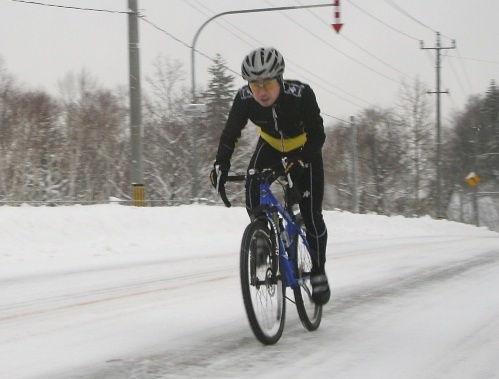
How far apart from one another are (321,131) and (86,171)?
189ft

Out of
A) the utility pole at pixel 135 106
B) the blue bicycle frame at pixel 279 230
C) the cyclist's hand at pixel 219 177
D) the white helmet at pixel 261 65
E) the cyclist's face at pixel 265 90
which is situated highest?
the utility pole at pixel 135 106

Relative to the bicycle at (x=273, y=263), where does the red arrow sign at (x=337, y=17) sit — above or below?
above

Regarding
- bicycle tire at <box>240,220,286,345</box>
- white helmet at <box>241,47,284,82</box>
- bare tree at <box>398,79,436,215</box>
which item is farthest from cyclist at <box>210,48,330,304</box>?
bare tree at <box>398,79,436,215</box>

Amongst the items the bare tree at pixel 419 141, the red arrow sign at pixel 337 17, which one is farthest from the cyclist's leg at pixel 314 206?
the bare tree at pixel 419 141

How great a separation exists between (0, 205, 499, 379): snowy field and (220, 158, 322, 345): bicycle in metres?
0.16

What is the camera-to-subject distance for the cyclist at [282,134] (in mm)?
5062

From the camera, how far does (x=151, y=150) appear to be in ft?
205

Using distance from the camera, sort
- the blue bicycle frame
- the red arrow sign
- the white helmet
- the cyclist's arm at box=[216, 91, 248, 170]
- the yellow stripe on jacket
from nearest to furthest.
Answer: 1. the white helmet
2. the blue bicycle frame
3. the cyclist's arm at box=[216, 91, 248, 170]
4. the yellow stripe on jacket
5. the red arrow sign

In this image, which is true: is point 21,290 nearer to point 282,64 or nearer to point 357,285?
point 357,285

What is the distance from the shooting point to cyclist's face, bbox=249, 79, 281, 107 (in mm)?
5070

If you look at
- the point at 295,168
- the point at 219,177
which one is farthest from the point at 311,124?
the point at 219,177

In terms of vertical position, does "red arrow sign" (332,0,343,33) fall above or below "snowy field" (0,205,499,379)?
above

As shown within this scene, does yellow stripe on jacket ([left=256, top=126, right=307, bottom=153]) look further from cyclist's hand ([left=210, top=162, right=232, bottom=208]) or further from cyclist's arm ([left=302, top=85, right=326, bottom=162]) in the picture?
cyclist's hand ([left=210, top=162, right=232, bottom=208])

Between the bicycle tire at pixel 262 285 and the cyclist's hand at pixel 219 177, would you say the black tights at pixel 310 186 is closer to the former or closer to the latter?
the cyclist's hand at pixel 219 177
